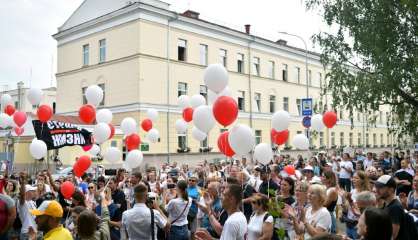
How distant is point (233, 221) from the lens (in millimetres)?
4754

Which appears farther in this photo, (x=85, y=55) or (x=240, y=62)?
(x=240, y=62)

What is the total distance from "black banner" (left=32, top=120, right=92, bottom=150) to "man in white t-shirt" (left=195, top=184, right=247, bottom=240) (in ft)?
26.5

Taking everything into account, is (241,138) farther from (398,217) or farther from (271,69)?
(271,69)

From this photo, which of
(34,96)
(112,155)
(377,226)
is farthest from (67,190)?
(377,226)

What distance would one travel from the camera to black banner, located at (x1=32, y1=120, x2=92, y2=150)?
11.8 m

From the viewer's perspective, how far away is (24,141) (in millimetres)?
29328

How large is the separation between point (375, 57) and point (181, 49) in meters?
20.6

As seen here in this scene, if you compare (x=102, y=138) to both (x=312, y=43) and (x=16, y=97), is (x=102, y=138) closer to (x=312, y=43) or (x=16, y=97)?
(x=312, y=43)

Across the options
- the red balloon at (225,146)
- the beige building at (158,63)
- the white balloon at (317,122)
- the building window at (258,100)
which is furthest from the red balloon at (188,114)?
the building window at (258,100)

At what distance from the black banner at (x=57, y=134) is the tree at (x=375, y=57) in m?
9.73

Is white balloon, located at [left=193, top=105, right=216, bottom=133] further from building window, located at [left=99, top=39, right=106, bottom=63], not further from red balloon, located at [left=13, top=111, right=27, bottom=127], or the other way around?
building window, located at [left=99, top=39, right=106, bottom=63]

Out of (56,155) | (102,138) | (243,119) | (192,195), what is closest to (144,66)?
(56,155)

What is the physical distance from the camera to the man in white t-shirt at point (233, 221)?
4742mm

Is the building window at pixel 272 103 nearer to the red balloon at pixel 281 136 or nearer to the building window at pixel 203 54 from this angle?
the building window at pixel 203 54
